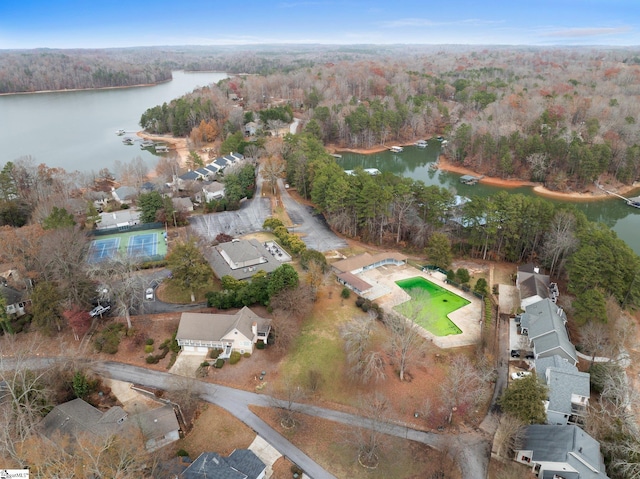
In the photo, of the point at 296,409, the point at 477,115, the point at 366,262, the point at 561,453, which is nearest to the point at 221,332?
the point at 296,409

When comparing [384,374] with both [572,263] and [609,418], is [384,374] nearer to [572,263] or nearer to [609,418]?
[609,418]

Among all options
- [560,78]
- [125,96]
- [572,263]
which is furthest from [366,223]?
[125,96]

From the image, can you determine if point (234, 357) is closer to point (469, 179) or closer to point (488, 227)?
point (488, 227)

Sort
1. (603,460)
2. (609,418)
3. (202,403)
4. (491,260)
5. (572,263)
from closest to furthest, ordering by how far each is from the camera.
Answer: (603,460) < (609,418) < (202,403) < (572,263) < (491,260)

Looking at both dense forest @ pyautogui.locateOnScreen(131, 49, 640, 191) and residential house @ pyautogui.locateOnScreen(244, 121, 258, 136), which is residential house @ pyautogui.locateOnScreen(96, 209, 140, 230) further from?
residential house @ pyautogui.locateOnScreen(244, 121, 258, 136)

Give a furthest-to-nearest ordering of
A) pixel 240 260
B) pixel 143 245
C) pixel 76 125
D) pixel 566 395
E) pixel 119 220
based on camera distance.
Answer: pixel 76 125, pixel 119 220, pixel 143 245, pixel 240 260, pixel 566 395

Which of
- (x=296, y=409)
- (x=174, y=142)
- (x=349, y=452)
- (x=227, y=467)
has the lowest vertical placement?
(x=349, y=452)
